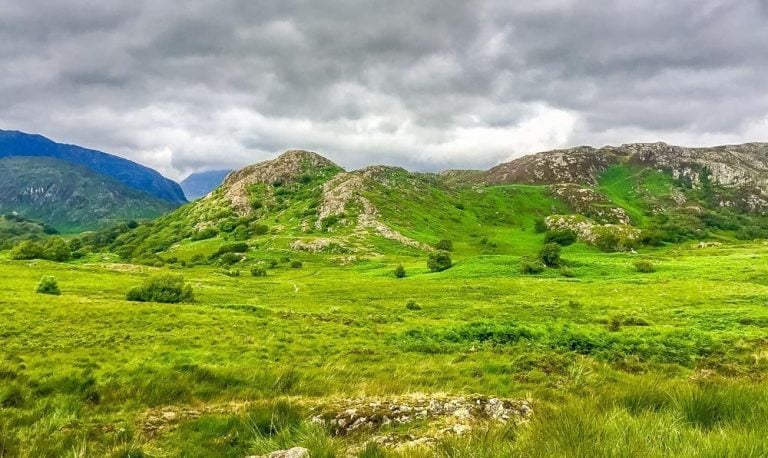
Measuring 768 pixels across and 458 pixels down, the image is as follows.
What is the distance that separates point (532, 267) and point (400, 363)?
5224 cm

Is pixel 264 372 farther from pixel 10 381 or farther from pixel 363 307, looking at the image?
pixel 363 307

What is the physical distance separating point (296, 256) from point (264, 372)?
103469 millimetres

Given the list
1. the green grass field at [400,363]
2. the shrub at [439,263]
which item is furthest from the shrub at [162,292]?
the shrub at [439,263]

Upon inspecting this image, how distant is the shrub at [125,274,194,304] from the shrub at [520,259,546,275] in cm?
4799

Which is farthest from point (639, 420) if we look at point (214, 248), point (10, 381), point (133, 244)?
point (133, 244)

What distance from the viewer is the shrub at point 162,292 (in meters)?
46.9

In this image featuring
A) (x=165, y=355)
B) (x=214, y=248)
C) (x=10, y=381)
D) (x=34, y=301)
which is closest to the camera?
(x=10, y=381)

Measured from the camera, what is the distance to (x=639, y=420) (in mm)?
6246

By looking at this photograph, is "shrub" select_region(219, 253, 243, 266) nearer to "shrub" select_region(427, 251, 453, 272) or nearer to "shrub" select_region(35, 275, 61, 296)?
"shrub" select_region(427, 251, 453, 272)

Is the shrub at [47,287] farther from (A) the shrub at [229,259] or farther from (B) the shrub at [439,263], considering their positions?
(A) the shrub at [229,259]

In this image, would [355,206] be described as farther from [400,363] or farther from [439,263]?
[400,363]

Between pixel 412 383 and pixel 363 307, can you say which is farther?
pixel 363 307

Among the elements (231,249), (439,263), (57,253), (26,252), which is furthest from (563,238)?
(26,252)

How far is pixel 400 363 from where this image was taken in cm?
2150
